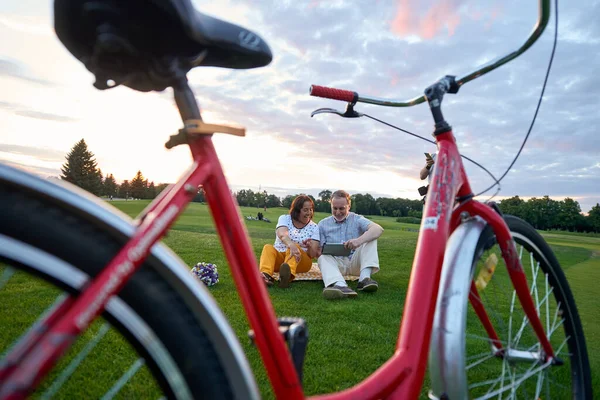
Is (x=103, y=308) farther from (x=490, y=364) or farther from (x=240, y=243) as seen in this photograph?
(x=490, y=364)

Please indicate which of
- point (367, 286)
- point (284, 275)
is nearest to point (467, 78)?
point (367, 286)

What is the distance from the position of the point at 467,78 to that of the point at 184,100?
1.15 metres

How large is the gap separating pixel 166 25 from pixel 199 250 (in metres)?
7.25

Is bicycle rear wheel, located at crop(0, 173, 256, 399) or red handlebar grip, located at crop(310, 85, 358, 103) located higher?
red handlebar grip, located at crop(310, 85, 358, 103)

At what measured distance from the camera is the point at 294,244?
554 cm

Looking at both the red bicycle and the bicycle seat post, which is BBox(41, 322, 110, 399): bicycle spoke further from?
the bicycle seat post

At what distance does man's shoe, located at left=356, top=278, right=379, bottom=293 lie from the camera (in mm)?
4816

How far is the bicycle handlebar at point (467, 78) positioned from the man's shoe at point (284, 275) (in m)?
3.37

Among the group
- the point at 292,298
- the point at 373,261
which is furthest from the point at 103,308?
the point at 373,261

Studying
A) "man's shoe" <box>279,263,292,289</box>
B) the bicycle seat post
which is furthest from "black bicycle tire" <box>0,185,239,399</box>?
"man's shoe" <box>279,263,292,289</box>

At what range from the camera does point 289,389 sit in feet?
3.15

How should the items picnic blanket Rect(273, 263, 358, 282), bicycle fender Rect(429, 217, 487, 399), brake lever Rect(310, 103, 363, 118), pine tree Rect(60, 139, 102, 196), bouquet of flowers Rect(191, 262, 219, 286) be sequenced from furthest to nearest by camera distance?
pine tree Rect(60, 139, 102, 196) < picnic blanket Rect(273, 263, 358, 282) < bouquet of flowers Rect(191, 262, 219, 286) < brake lever Rect(310, 103, 363, 118) < bicycle fender Rect(429, 217, 487, 399)

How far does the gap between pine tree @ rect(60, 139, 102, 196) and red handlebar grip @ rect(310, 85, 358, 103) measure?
5312 cm

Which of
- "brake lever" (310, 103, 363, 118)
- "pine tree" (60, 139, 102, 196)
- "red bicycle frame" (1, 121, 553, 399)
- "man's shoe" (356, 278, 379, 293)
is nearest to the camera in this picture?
"red bicycle frame" (1, 121, 553, 399)
